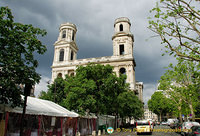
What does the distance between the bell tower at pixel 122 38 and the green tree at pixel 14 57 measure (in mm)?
40019

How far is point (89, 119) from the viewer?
810 inches

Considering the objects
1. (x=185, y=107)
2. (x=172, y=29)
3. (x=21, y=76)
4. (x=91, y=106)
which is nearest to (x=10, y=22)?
(x=21, y=76)

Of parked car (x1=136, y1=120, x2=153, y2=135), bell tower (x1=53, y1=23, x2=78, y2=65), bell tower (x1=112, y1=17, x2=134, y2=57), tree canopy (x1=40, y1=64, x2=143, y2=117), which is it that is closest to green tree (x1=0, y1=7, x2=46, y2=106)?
tree canopy (x1=40, y1=64, x2=143, y2=117)

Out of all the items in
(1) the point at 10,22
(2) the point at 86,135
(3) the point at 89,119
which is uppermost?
(1) the point at 10,22

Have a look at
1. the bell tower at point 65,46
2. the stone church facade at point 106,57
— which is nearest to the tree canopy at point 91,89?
the stone church facade at point 106,57

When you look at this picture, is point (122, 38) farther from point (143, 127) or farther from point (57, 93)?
point (143, 127)

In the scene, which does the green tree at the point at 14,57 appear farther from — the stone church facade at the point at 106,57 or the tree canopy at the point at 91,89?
the stone church facade at the point at 106,57

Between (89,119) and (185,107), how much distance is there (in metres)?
18.3

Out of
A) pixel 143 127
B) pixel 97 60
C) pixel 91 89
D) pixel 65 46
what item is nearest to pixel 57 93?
pixel 91 89

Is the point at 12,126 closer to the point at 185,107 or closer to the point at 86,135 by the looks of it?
the point at 86,135

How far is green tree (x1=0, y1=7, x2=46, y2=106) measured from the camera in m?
7.48

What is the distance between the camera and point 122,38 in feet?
163

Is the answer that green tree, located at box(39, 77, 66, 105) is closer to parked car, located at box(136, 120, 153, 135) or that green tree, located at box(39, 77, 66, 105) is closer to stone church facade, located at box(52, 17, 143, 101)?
stone church facade, located at box(52, 17, 143, 101)

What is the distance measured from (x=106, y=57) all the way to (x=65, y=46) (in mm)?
14159
